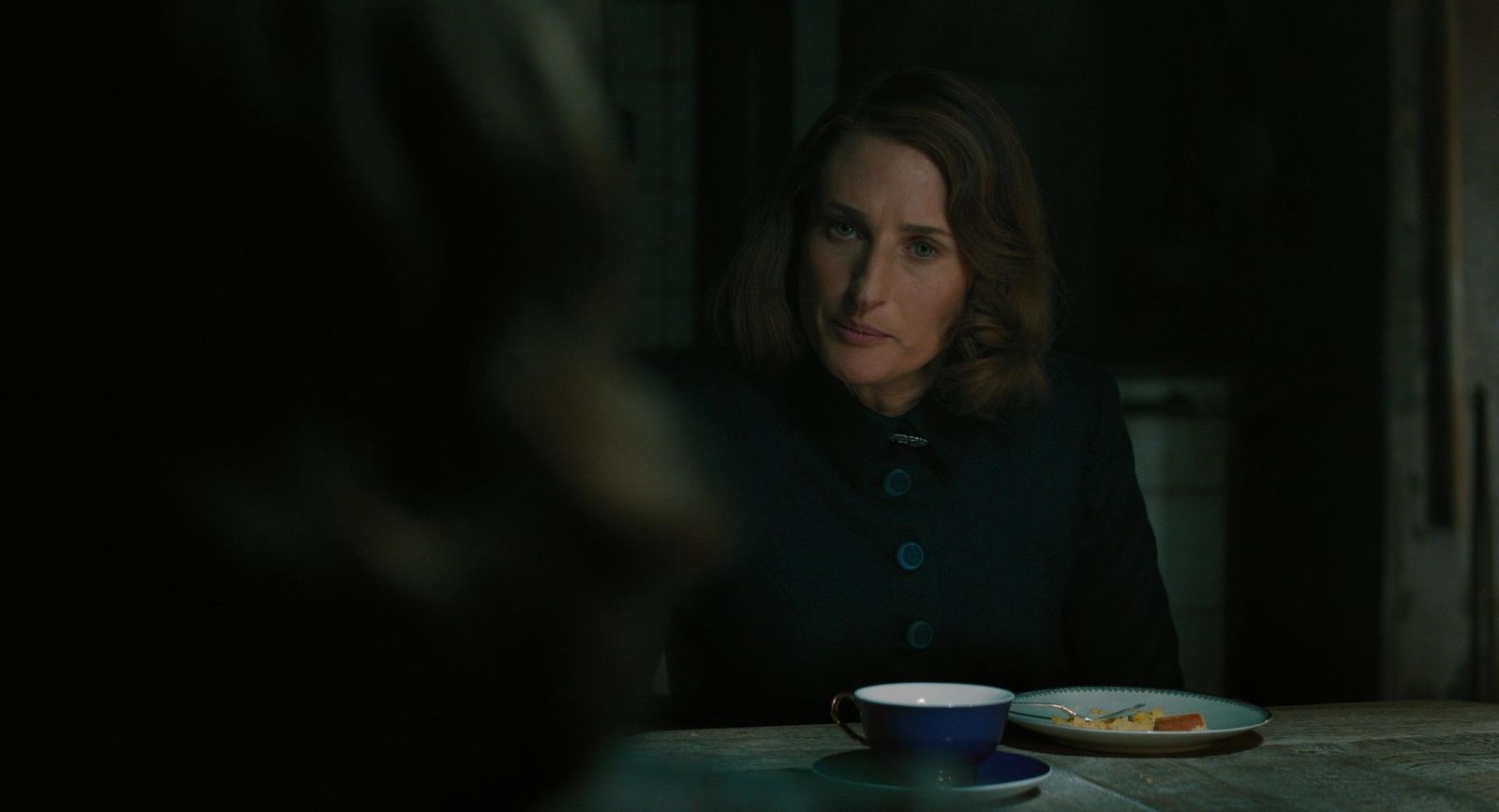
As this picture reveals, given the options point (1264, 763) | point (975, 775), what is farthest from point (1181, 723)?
point (975, 775)

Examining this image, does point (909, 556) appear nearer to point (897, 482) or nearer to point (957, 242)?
point (897, 482)

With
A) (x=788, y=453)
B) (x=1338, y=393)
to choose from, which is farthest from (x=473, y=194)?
(x=1338, y=393)

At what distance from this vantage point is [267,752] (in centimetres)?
45

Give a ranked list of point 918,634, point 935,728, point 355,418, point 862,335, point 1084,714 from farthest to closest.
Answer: point 862,335, point 918,634, point 1084,714, point 935,728, point 355,418

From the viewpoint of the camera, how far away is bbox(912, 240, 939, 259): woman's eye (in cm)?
192

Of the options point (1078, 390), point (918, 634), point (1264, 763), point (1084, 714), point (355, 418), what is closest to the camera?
point (355, 418)

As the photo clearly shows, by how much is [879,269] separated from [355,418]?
4.85 feet

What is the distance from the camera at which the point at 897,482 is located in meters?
1.82

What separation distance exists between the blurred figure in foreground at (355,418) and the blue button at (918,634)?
131 cm

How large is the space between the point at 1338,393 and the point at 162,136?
284 centimetres

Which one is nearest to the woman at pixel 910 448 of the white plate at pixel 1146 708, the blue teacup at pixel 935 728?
the white plate at pixel 1146 708

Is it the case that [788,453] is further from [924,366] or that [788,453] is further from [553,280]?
[553,280]

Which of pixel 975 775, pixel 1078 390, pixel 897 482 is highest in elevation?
pixel 1078 390

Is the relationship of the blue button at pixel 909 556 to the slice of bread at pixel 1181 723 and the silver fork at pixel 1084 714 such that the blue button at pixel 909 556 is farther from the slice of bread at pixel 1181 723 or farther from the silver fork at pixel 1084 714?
the slice of bread at pixel 1181 723
